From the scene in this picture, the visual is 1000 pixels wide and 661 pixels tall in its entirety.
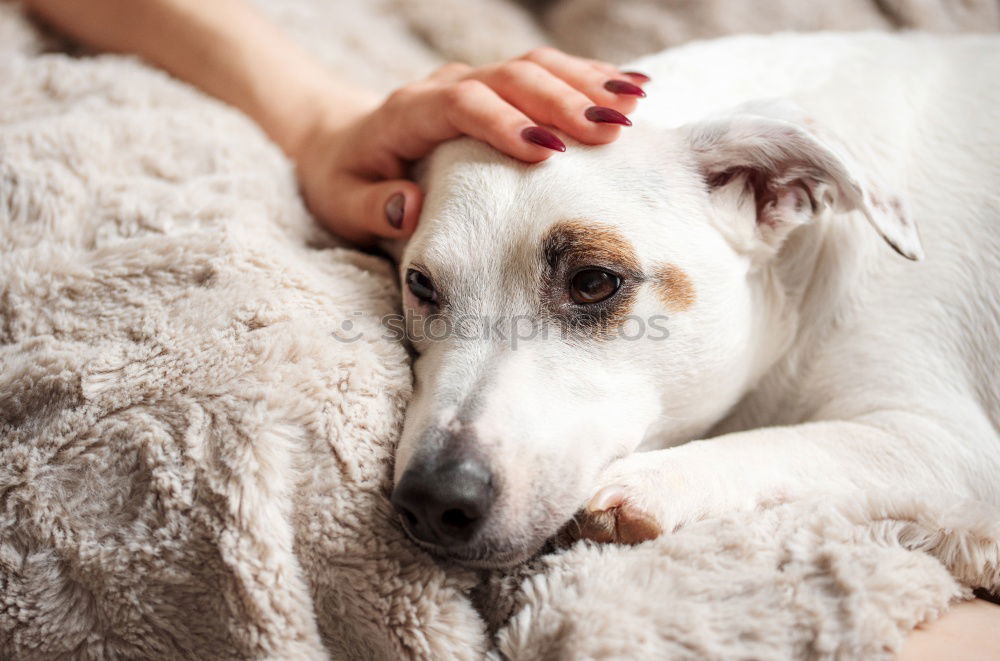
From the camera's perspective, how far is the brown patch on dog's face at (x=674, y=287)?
1437mm

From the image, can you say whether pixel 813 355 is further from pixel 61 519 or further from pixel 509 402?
pixel 61 519

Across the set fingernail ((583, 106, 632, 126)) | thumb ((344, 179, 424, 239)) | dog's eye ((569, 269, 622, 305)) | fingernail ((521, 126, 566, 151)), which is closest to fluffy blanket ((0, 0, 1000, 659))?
thumb ((344, 179, 424, 239))

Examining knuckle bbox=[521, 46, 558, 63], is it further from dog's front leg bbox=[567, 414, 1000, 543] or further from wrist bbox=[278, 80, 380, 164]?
dog's front leg bbox=[567, 414, 1000, 543]

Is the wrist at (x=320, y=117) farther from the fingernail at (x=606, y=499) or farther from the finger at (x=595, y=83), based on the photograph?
the fingernail at (x=606, y=499)

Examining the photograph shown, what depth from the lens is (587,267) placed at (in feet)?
4.59

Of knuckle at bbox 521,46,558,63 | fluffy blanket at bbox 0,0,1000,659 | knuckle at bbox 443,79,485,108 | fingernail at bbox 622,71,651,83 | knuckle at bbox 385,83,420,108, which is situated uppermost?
fingernail at bbox 622,71,651,83

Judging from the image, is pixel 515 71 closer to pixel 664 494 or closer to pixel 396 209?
pixel 396 209

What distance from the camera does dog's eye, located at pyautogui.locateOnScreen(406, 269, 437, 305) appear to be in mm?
1511

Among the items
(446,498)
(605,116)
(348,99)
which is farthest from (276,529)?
(348,99)

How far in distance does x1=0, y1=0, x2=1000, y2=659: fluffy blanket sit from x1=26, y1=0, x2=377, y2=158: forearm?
67 cm

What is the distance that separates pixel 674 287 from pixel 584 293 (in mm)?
171

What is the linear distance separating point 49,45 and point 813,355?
83.4 inches

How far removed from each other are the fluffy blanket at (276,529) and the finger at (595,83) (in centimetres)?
61

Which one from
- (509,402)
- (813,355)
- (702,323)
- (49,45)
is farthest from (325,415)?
(49,45)
